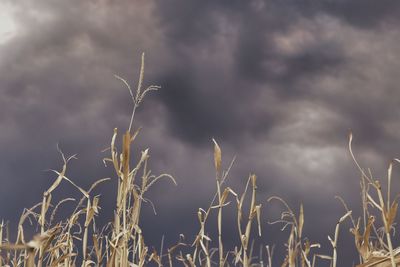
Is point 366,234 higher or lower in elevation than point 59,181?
lower

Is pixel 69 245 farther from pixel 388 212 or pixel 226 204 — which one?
pixel 388 212

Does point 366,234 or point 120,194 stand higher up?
point 120,194

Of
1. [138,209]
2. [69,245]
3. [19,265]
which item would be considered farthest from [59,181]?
[19,265]

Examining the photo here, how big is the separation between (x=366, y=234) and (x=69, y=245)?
6.65ft

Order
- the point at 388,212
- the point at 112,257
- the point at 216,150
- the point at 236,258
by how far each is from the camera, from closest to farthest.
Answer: the point at 388,212, the point at 112,257, the point at 216,150, the point at 236,258

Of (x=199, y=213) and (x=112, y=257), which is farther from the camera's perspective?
(x=199, y=213)

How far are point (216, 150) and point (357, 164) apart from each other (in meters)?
1.00

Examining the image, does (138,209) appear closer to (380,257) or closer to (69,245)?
(69,245)

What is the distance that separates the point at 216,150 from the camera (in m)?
2.77

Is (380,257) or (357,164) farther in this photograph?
(380,257)

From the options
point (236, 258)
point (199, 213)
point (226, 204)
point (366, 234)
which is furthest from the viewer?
point (236, 258)

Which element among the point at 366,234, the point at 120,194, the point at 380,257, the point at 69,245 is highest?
the point at 69,245

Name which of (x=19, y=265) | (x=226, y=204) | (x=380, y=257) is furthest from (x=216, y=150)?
(x=19, y=265)

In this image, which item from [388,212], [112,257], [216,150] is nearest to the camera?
[388,212]
